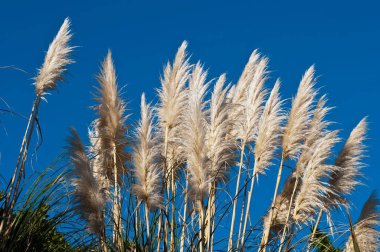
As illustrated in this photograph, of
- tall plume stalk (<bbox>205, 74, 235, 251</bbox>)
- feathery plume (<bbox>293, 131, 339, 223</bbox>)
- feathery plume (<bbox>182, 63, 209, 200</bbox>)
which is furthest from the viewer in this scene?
feathery plume (<bbox>293, 131, 339, 223</bbox>)

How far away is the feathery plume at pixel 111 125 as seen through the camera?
6.45 meters

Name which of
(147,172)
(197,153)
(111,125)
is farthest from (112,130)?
(197,153)

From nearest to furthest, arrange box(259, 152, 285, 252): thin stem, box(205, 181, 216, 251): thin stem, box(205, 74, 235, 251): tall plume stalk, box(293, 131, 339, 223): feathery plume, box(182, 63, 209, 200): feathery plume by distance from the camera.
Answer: box(182, 63, 209, 200): feathery plume
box(205, 74, 235, 251): tall plume stalk
box(205, 181, 216, 251): thin stem
box(259, 152, 285, 252): thin stem
box(293, 131, 339, 223): feathery plume

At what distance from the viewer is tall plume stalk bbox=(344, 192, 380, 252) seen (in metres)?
7.01

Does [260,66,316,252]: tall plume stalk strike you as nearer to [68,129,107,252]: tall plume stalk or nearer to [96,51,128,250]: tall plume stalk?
[96,51,128,250]: tall plume stalk

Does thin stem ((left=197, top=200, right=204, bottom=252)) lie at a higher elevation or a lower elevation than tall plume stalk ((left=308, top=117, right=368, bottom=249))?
lower

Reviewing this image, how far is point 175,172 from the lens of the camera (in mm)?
6664

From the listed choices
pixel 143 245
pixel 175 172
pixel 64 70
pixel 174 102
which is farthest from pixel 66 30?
pixel 143 245

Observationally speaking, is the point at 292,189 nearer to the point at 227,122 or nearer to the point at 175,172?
the point at 175,172

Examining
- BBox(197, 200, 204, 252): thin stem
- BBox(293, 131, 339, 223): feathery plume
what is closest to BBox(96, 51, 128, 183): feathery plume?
BBox(197, 200, 204, 252): thin stem

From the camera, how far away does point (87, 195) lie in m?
5.27

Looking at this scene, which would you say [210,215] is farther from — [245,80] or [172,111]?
[245,80]

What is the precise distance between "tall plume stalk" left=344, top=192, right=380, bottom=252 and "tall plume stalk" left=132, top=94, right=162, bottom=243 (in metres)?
2.28

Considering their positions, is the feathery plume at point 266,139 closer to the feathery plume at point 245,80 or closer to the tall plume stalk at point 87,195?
the feathery plume at point 245,80
